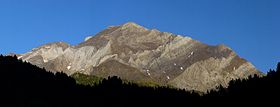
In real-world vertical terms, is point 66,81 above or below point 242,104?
above

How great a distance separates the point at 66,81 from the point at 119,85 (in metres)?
11.2

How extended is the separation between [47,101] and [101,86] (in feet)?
68.7

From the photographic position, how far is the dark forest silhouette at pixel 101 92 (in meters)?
107

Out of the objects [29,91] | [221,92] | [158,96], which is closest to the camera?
[29,91]

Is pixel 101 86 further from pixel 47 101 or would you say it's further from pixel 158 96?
pixel 47 101

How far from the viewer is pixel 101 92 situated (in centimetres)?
12656

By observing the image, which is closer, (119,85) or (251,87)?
(251,87)

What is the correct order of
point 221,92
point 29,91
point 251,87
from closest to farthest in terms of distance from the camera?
point 29,91 < point 251,87 < point 221,92

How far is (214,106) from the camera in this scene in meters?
120

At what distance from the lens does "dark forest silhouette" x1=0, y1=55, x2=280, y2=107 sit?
10744cm

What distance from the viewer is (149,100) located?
429 ft

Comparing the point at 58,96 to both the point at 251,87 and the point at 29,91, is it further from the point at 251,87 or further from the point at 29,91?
the point at 251,87

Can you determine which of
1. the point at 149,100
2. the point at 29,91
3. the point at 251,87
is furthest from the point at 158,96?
the point at 29,91

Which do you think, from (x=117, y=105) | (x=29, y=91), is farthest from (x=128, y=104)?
(x=29, y=91)
